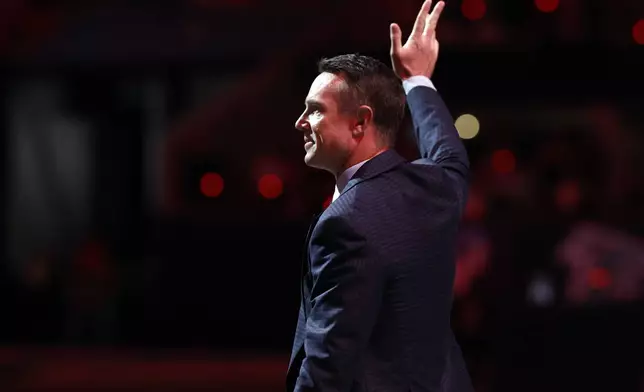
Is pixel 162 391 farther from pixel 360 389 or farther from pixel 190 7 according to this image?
pixel 360 389

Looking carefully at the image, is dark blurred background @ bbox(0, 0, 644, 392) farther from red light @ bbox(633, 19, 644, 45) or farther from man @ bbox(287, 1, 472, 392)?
man @ bbox(287, 1, 472, 392)

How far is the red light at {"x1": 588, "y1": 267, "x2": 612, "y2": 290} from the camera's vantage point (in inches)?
233

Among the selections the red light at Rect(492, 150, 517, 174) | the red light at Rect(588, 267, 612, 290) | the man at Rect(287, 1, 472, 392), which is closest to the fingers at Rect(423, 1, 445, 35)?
the man at Rect(287, 1, 472, 392)

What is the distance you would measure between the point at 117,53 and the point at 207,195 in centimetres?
158

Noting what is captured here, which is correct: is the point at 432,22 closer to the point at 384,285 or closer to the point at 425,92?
the point at 425,92

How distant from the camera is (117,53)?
8.86m

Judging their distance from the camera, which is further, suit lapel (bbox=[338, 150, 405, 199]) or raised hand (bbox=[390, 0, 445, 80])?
raised hand (bbox=[390, 0, 445, 80])

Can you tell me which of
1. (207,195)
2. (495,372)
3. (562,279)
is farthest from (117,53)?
(495,372)

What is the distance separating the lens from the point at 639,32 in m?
7.18

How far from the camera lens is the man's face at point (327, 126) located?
73.7 inches

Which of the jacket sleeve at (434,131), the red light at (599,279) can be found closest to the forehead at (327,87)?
the jacket sleeve at (434,131)

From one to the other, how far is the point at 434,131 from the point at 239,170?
636 cm

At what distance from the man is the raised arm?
48mm

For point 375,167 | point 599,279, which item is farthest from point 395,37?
point 599,279
